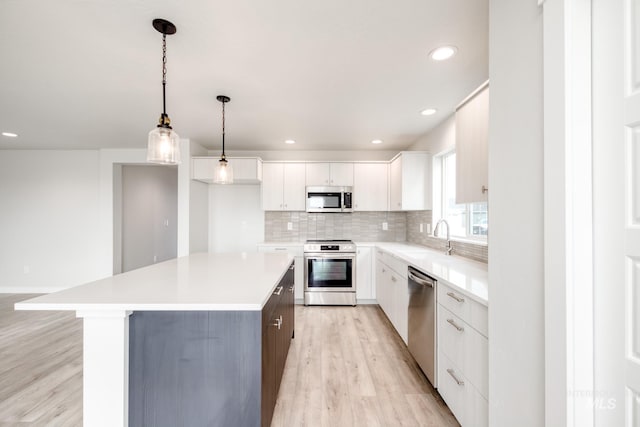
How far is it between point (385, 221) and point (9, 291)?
6292 mm

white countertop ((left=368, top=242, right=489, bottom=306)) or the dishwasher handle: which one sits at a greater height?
white countertop ((left=368, top=242, right=489, bottom=306))

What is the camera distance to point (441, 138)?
3250 millimetres

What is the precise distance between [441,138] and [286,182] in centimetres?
222

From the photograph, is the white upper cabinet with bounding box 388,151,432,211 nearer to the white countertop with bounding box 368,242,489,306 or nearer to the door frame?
the white countertop with bounding box 368,242,489,306

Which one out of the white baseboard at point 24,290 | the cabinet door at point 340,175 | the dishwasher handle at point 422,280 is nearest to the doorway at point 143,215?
the white baseboard at point 24,290

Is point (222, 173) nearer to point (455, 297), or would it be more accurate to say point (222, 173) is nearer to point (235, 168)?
point (235, 168)

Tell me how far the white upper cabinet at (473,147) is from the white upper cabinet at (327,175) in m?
2.40

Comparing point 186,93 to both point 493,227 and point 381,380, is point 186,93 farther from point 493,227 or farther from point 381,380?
point 381,380

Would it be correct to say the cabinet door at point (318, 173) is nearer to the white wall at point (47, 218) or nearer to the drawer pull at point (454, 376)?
the drawer pull at point (454, 376)

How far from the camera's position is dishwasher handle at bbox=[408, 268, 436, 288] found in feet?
6.24

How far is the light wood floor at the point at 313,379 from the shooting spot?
173cm

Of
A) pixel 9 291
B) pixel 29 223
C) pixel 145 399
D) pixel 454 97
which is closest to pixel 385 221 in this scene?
pixel 454 97

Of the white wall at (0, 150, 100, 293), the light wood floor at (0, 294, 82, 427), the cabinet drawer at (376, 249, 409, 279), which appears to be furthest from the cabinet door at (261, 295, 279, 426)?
the white wall at (0, 150, 100, 293)

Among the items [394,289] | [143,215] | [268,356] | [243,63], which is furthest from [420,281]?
[143,215]
